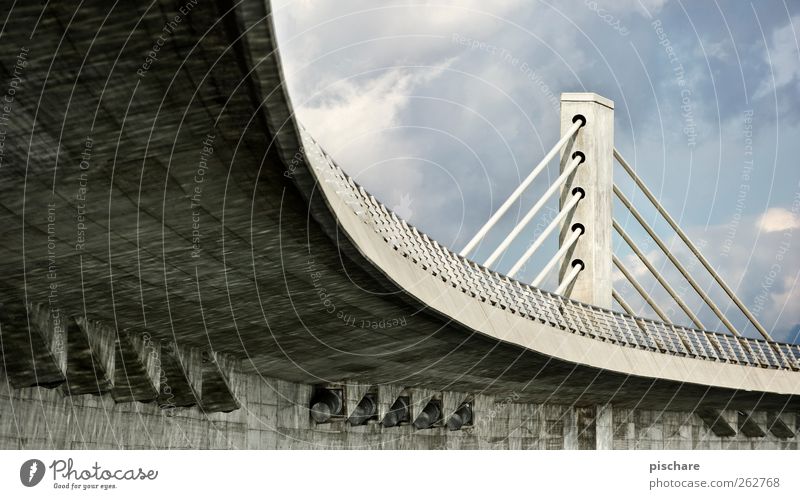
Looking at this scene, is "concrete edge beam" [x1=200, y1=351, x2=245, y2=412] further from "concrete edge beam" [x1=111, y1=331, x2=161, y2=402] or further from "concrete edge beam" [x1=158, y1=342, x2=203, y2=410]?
"concrete edge beam" [x1=111, y1=331, x2=161, y2=402]

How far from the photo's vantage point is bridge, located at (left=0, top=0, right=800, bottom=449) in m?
11.1

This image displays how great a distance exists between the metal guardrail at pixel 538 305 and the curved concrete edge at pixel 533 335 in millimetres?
210

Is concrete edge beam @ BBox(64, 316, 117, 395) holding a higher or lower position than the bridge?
lower

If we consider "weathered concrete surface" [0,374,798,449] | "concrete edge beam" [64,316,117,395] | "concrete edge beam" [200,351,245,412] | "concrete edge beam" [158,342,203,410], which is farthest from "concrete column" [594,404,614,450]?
"concrete edge beam" [64,316,117,395]

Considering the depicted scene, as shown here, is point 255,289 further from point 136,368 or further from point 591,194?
point 591,194

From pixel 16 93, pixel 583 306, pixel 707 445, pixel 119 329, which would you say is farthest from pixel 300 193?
pixel 707 445

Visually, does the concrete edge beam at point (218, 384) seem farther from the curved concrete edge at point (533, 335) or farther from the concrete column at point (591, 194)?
the concrete column at point (591, 194)

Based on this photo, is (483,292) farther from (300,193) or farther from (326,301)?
(300,193)

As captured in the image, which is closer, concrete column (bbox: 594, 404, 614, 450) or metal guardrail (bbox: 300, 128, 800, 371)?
metal guardrail (bbox: 300, 128, 800, 371)

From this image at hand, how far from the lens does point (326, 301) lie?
21328 millimetres

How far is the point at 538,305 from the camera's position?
30.8 metres

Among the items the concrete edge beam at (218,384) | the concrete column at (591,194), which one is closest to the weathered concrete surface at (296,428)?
the concrete edge beam at (218,384)

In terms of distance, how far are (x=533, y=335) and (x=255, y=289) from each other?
1132cm

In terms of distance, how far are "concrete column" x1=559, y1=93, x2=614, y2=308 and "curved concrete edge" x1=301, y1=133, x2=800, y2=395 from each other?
429 centimetres
